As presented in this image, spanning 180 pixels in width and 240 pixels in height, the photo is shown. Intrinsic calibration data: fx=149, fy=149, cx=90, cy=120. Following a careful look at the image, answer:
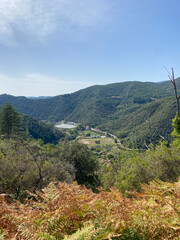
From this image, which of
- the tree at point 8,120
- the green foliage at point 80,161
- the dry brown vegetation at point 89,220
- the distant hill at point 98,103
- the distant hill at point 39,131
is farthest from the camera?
the distant hill at point 98,103

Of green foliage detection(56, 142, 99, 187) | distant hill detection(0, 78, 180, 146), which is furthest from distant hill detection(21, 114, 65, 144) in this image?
distant hill detection(0, 78, 180, 146)

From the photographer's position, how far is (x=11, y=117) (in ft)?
107

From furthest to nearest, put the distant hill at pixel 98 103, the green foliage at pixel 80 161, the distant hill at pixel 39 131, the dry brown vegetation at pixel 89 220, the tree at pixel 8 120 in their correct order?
the distant hill at pixel 98 103 → the distant hill at pixel 39 131 → the tree at pixel 8 120 → the green foliage at pixel 80 161 → the dry brown vegetation at pixel 89 220

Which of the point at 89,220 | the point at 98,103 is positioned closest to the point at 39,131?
the point at 89,220

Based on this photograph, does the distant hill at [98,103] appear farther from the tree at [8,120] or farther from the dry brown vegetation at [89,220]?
the dry brown vegetation at [89,220]

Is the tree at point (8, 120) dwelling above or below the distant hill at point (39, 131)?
above

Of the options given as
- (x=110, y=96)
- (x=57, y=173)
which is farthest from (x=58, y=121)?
(x=57, y=173)

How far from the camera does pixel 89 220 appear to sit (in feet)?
4.62

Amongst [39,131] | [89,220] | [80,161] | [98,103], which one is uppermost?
[98,103]

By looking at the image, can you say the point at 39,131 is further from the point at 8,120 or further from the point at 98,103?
the point at 98,103

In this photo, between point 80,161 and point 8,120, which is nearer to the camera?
point 80,161

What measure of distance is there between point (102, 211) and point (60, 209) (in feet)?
1.42

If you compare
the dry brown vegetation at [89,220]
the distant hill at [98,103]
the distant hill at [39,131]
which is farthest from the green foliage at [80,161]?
the distant hill at [98,103]

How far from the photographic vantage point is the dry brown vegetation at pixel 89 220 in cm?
127
